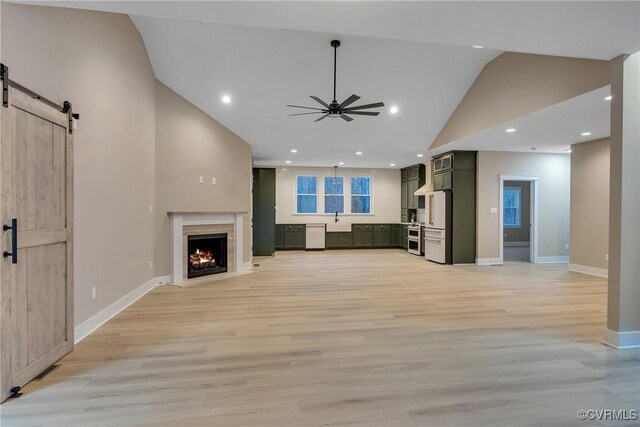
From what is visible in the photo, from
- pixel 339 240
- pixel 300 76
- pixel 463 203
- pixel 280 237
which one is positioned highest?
pixel 300 76

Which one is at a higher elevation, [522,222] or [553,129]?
[553,129]

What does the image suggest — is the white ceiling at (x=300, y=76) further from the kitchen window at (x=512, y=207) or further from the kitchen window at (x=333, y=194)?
the kitchen window at (x=512, y=207)

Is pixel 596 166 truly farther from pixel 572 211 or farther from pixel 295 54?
pixel 295 54

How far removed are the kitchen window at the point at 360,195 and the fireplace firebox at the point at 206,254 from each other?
5.60 m

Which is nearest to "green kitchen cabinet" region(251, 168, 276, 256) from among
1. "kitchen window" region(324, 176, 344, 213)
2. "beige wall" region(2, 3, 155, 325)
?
"kitchen window" region(324, 176, 344, 213)

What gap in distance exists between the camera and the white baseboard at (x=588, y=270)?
20.5ft

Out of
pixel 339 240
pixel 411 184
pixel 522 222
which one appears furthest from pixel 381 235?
pixel 522 222

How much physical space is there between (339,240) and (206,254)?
529 centimetres

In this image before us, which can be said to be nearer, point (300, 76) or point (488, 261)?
point (300, 76)

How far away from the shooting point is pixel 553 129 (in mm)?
5527

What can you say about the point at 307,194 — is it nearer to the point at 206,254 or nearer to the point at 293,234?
the point at 293,234

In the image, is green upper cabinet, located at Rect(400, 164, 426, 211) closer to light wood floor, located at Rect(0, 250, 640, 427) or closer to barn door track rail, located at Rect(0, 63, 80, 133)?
light wood floor, located at Rect(0, 250, 640, 427)

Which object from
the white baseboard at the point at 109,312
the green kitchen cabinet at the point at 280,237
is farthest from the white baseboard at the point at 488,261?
the white baseboard at the point at 109,312

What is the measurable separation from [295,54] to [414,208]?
6.73 m
